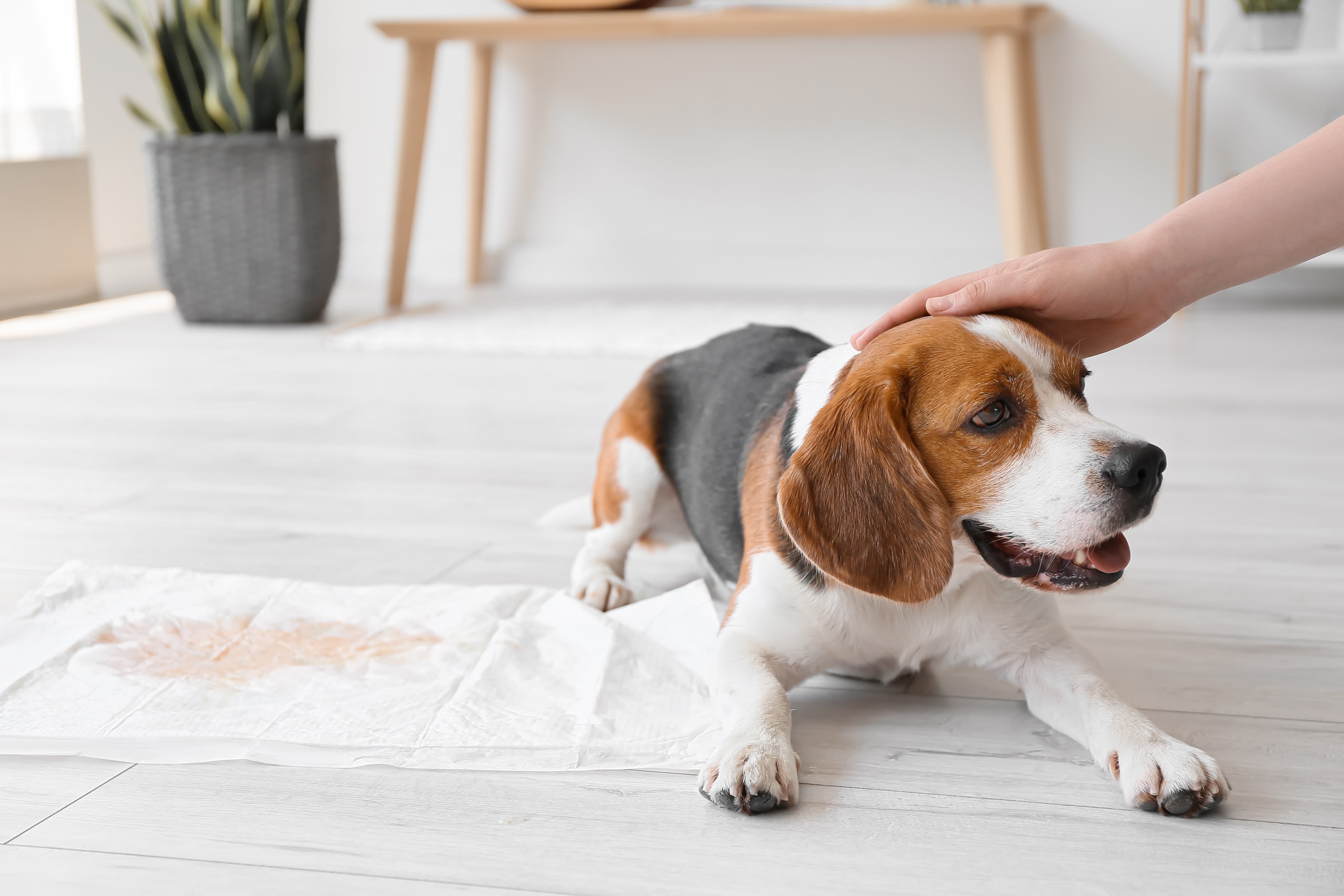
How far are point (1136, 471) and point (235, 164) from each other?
3910 millimetres

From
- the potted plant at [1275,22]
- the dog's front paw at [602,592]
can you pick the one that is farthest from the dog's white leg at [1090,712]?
the potted plant at [1275,22]

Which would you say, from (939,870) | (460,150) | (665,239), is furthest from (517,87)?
(939,870)

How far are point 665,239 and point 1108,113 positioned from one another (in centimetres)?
187

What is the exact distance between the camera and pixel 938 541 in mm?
1308

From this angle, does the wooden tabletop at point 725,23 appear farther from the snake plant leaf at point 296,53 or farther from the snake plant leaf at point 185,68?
the snake plant leaf at point 185,68

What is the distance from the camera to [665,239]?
562 centimetres

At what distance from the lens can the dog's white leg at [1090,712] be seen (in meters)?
1.21

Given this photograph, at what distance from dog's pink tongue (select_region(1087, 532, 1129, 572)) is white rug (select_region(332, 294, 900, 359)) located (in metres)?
2.45

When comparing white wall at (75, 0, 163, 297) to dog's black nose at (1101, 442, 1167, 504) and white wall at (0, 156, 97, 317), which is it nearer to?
white wall at (0, 156, 97, 317)

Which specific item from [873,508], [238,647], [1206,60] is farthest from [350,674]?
[1206,60]

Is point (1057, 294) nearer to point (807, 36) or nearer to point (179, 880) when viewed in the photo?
point (179, 880)

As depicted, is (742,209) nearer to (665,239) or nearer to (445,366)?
(665,239)

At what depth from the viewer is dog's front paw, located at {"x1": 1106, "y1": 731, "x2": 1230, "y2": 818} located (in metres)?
1.20

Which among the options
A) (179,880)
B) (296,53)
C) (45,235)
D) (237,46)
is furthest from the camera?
(45,235)
